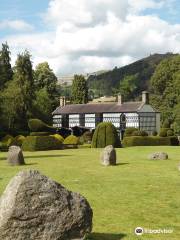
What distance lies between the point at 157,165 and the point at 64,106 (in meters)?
78.2

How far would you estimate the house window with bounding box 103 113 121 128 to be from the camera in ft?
311

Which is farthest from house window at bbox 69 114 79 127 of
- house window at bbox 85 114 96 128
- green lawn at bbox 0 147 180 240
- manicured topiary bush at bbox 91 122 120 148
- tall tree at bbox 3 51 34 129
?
green lawn at bbox 0 147 180 240

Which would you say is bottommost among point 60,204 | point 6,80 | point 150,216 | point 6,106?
point 150,216

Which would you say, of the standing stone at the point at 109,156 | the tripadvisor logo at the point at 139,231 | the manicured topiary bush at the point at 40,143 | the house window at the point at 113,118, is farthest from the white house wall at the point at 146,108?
the tripadvisor logo at the point at 139,231

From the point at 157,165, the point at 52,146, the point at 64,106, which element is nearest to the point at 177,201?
the point at 157,165

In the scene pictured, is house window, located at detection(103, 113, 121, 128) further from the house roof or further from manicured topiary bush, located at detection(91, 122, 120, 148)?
manicured topiary bush, located at detection(91, 122, 120, 148)

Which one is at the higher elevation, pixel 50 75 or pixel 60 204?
pixel 50 75

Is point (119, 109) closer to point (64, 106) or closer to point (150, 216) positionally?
point (64, 106)

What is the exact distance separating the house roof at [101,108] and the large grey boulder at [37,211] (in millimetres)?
83590

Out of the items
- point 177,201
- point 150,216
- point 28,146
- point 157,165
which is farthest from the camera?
point 28,146

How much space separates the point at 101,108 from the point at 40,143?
173ft

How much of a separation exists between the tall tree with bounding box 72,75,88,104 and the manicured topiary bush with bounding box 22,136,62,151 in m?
64.1

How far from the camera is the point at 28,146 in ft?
151

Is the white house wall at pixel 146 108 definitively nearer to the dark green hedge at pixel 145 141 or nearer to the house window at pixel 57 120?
the house window at pixel 57 120
